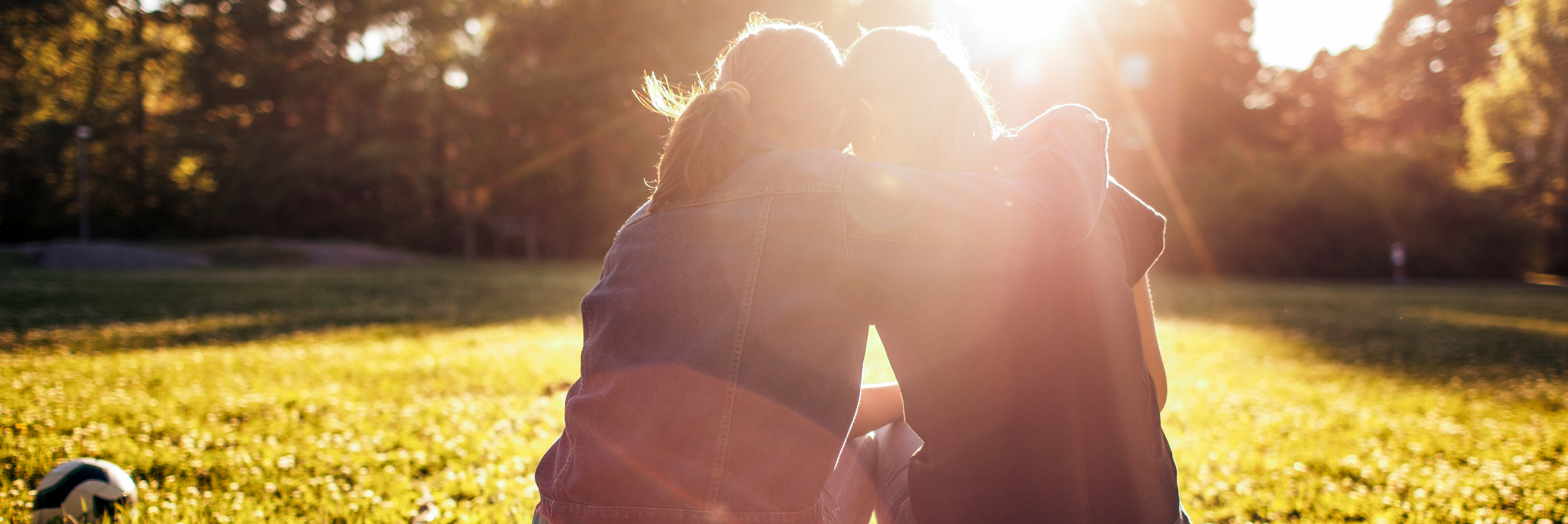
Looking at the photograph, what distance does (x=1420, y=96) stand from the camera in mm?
36594

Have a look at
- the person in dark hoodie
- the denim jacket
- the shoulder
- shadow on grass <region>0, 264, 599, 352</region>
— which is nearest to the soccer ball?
the denim jacket

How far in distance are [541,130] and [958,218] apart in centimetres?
3154

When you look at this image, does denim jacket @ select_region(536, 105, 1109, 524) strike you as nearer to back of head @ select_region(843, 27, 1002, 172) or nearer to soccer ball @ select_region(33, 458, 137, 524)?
back of head @ select_region(843, 27, 1002, 172)

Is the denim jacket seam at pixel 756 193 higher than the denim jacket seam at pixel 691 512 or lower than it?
higher

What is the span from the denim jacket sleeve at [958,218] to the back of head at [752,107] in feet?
0.96

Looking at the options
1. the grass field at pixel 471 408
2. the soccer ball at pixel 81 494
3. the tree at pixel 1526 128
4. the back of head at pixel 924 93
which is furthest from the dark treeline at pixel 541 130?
the back of head at pixel 924 93

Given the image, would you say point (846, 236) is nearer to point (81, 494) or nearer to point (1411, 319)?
point (81, 494)

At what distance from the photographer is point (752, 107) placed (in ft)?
5.63

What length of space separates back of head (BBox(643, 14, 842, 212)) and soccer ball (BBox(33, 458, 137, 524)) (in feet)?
9.39

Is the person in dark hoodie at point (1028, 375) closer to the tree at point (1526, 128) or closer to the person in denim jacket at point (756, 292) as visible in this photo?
the person in denim jacket at point (756, 292)

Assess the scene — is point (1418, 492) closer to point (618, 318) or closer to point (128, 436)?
point (618, 318)

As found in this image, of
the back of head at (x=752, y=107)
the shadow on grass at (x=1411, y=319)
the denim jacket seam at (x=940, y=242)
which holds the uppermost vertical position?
the back of head at (x=752, y=107)

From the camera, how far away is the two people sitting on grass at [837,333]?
1440 mm

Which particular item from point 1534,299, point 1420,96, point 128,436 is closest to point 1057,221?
point 128,436
